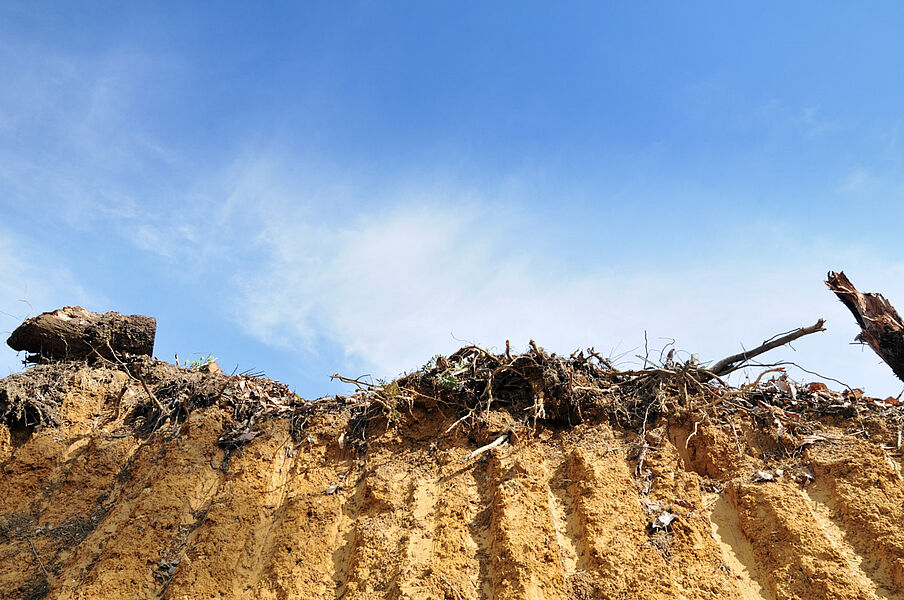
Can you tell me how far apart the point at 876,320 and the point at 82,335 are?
10270 millimetres

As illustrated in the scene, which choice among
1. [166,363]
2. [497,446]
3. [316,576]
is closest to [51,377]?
[166,363]

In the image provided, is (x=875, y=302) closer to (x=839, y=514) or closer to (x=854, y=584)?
(x=839, y=514)

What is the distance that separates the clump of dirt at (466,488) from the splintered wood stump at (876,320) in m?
1.09

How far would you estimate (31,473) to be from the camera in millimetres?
6910

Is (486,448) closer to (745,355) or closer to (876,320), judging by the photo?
(745,355)

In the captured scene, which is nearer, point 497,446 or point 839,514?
point 839,514

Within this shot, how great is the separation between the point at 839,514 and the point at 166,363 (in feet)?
26.7

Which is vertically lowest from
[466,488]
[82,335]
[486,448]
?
[466,488]

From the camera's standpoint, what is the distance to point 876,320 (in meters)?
7.36

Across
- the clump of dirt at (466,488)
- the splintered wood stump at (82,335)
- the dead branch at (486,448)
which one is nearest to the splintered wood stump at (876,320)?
the clump of dirt at (466,488)

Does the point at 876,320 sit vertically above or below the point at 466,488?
above

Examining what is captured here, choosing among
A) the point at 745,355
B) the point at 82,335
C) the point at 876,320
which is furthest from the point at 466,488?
the point at 82,335

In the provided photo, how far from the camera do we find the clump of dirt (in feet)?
16.1

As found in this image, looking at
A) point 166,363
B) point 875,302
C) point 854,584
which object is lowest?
point 854,584
